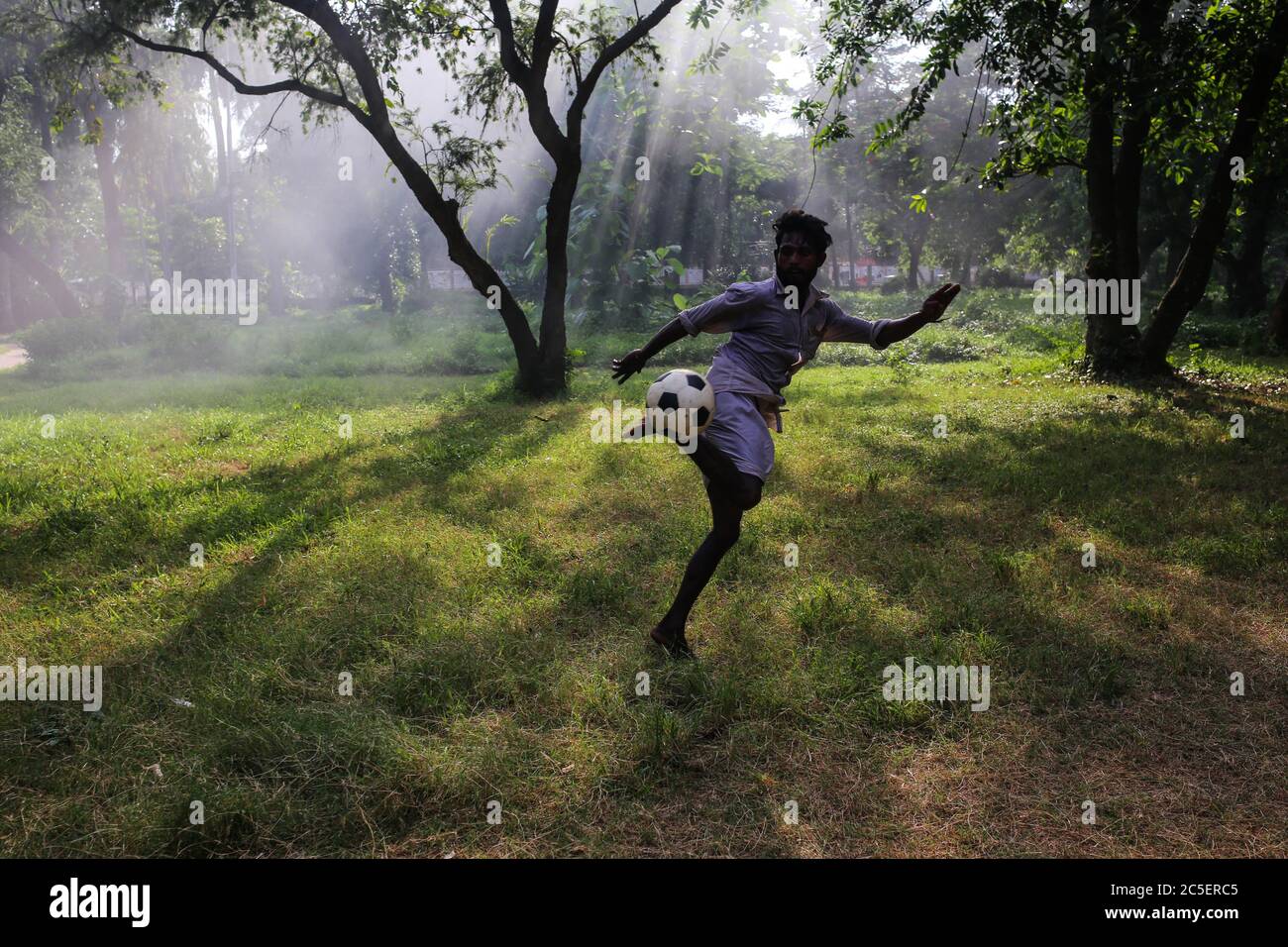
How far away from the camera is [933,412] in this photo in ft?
35.4

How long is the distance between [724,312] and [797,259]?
43cm

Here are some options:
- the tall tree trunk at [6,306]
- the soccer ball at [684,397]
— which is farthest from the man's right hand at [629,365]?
the tall tree trunk at [6,306]

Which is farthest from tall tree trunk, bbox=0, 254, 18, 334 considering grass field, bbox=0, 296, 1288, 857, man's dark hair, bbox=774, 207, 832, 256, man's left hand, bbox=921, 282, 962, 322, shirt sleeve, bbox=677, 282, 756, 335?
man's left hand, bbox=921, 282, 962, 322

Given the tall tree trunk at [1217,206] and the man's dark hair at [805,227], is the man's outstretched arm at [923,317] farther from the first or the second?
the tall tree trunk at [1217,206]

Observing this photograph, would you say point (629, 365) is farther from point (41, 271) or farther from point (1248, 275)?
point (41, 271)

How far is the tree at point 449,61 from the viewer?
36.9ft

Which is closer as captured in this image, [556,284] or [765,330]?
[765,330]

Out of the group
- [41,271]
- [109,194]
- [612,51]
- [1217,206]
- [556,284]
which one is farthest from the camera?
[109,194]

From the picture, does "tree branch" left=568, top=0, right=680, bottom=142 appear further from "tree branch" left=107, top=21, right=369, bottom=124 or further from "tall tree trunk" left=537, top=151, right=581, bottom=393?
"tree branch" left=107, top=21, right=369, bottom=124

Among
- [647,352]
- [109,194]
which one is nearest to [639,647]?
[647,352]

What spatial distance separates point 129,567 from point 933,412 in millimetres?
8748

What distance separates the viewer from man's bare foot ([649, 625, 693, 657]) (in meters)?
4.31

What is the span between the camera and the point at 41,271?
24094 mm

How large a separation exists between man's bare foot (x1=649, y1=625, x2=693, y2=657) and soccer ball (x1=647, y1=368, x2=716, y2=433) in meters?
1.02
